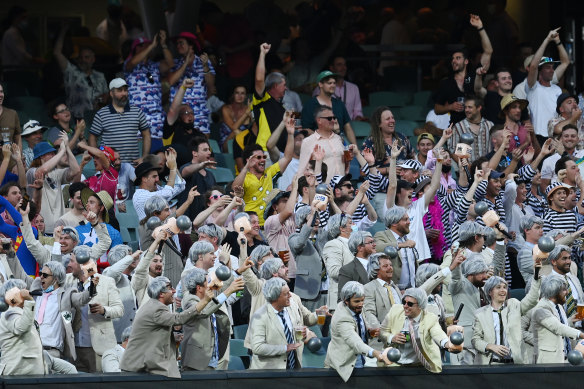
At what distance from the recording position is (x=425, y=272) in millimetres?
11484

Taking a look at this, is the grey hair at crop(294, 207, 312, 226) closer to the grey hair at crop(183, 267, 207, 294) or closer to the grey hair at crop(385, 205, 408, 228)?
the grey hair at crop(385, 205, 408, 228)

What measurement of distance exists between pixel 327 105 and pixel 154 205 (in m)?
3.31

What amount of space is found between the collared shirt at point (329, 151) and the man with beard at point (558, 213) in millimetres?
1963

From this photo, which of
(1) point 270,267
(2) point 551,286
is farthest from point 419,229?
(1) point 270,267

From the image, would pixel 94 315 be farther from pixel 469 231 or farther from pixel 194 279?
pixel 469 231

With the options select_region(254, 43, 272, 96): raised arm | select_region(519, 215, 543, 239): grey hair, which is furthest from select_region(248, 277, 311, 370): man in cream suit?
select_region(254, 43, 272, 96): raised arm

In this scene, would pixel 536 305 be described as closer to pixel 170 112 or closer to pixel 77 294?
pixel 77 294

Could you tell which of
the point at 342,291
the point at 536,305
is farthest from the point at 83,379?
the point at 536,305

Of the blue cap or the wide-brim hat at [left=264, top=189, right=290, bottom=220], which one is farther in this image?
the blue cap

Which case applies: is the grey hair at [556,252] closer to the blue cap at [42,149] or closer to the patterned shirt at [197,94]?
the blue cap at [42,149]

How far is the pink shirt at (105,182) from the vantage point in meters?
13.8

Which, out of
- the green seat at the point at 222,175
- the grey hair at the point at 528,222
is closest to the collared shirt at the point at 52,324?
the green seat at the point at 222,175

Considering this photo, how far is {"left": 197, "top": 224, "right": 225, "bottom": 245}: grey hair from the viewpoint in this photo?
12.1 meters

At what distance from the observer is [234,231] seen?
41.9 feet
